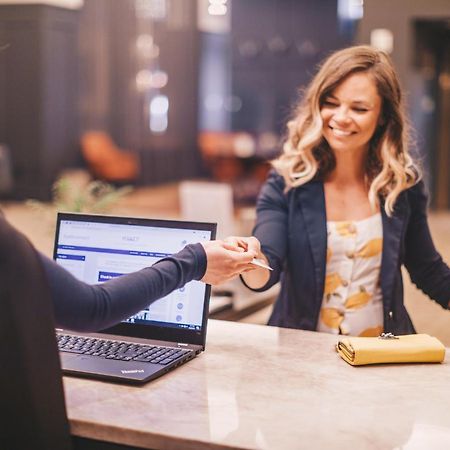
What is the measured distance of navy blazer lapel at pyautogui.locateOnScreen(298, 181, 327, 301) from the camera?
95.8 inches

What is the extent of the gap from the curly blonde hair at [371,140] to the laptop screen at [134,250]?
Answer: 68cm

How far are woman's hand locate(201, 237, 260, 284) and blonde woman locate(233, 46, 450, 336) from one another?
50cm

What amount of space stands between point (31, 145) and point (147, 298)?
38.6ft

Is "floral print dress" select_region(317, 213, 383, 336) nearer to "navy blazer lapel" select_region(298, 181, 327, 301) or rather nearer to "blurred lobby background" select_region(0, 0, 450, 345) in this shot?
"navy blazer lapel" select_region(298, 181, 327, 301)

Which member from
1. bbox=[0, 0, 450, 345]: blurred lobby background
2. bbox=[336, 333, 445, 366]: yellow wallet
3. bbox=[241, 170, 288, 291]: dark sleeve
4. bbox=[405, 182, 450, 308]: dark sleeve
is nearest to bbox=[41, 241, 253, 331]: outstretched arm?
bbox=[336, 333, 445, 366]: yellow wallet

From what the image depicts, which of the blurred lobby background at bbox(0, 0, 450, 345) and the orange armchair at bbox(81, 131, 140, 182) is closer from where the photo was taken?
the blurred lobby background at bbox(0, 0, 450, 345)

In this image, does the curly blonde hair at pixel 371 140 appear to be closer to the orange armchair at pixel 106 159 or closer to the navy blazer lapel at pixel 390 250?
the navy blazer lapel at pixel 390 250

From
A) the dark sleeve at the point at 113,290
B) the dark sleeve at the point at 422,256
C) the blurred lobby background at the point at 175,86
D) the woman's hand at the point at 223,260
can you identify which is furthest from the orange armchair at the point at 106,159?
the dark sleeve at the point at 113,290

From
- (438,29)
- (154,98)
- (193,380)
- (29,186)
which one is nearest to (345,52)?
(193,380)

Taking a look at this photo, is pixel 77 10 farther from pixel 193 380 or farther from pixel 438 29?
pixel 193 380

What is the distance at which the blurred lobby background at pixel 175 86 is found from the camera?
Answer: 38.9 feet

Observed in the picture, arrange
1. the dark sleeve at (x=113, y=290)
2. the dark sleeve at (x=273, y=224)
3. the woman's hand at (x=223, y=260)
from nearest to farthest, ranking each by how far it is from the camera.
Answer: the dark sleeve at (x=113, y=290) < the woman's hand at (x=223, y=260) < the dark sleeve at (x=273, y=224)

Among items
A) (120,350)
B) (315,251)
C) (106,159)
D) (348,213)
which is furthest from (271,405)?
(106,159)

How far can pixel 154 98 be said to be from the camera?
15.3 metres
